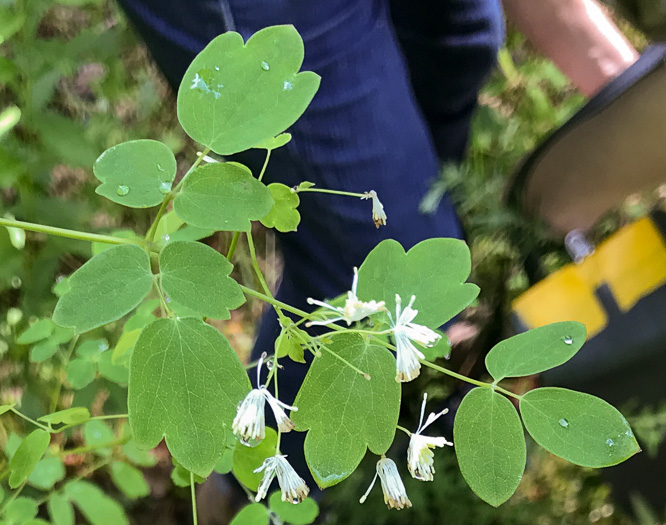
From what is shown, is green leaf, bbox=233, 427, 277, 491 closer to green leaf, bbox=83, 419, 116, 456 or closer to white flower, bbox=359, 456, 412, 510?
white flower, bbox=359, 456, 412, 510

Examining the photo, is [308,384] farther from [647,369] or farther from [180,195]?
[647,369]

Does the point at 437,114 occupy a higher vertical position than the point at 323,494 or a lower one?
higher

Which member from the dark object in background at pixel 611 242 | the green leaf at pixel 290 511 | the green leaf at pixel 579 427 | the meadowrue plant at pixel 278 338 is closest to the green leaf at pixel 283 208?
the meadowrue plant at pixel 278 338

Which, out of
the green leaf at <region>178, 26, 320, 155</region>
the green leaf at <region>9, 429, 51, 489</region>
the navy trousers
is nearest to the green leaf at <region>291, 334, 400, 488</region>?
the green leaf at <region>178, 26, 320, 155</region>

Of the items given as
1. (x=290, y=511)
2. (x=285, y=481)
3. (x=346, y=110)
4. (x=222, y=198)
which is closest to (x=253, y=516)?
(x=290, y=511)

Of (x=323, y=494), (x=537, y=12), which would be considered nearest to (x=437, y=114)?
(x=537, y=12)

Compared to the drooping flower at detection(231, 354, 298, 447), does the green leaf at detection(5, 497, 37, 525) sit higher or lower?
lower

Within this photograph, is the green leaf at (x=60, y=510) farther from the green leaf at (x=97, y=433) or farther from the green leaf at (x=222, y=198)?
the green leaf at (x=222, y=198)

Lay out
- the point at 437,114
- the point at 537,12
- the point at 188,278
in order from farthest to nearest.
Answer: the point at 437,114, the point at 537,12, the point at 188,278

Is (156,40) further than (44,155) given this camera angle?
No
